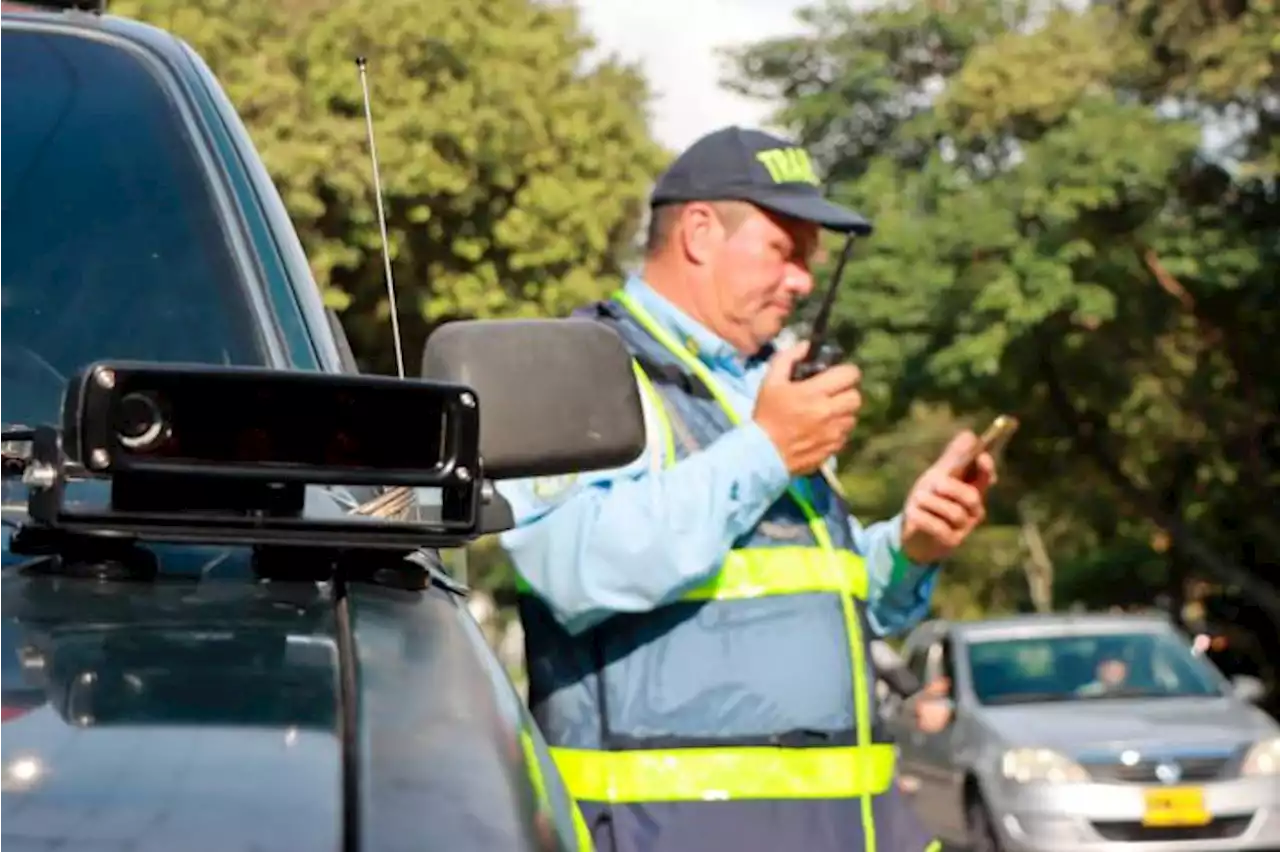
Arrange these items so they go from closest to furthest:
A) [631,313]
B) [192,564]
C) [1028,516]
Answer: [192,564], [631,313], [1028,516]

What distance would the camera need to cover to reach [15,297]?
91.0 inches

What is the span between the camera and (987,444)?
3.84 m

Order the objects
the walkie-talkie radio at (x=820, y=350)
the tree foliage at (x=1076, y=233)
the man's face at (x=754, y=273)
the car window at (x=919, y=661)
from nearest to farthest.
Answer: the walkie-talkie radio at (x=820, y=350) → the man's face at (x=754, y=273) → the car window at (x=919, y=661) → the tree foliage at (x=1076, y=233)

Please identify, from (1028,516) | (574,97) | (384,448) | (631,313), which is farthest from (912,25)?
(384,448)

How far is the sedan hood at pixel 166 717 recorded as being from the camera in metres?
1.41

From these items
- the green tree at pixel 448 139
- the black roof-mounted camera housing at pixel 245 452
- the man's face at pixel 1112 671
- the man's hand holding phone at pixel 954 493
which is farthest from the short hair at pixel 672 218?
the green tree at pixel 448 139

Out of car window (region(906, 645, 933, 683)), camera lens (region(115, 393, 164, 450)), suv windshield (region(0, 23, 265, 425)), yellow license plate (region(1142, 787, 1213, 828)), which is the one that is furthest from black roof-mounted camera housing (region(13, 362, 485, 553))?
car window (region(906, 645, 933, 683))

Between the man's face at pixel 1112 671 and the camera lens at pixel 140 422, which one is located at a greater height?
the camera lens at pixel 140 422

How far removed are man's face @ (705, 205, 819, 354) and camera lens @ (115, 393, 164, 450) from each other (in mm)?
2348

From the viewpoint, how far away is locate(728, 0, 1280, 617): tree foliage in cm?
2473

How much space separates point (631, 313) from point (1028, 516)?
3812 cm

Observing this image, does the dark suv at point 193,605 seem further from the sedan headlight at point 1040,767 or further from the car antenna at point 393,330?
the sedan headlight at point 1040,767

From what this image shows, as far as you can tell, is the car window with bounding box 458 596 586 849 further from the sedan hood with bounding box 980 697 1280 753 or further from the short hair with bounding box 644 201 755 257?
the sedan hood with bounding box 980 697 1280 753

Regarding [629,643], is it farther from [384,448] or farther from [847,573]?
[384,448]
